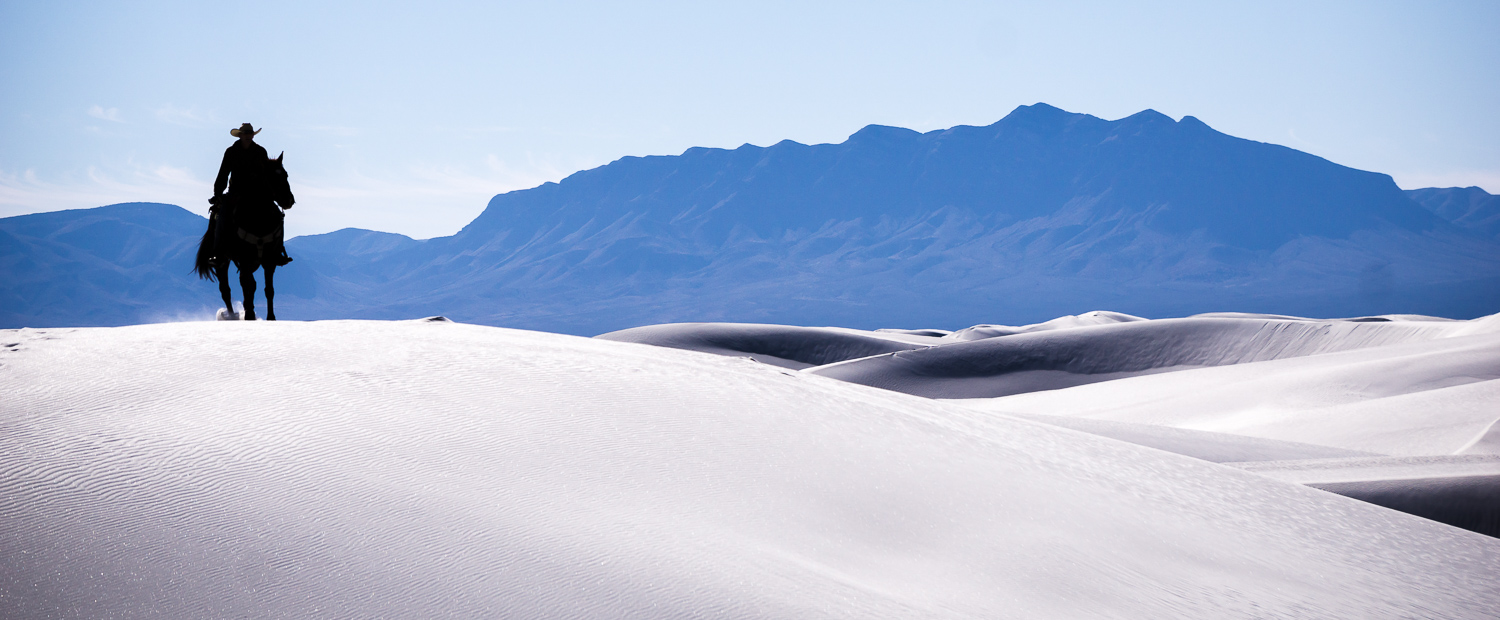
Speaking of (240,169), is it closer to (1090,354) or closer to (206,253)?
(206,253)

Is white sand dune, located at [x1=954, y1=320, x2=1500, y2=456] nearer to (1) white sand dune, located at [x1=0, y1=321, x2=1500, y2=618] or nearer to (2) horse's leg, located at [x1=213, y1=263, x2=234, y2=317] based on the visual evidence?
(1) white sand dune, located at [x1=0, y1=321, x2=1500, y2=618]

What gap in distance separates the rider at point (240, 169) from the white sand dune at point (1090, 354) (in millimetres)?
21445

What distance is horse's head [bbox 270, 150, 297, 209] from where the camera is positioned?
26.7ft

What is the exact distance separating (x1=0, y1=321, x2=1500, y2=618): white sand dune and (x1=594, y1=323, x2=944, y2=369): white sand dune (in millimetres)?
28241

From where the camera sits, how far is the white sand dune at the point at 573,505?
2.43 meters

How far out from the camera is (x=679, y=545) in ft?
9.39

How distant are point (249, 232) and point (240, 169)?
558mm

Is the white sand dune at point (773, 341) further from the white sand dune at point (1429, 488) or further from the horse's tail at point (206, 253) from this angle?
the white sand dune at point (1429, 488)

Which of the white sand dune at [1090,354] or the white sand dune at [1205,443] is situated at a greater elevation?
the white sand dune at [1090,354]

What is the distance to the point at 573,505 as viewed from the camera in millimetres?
3039

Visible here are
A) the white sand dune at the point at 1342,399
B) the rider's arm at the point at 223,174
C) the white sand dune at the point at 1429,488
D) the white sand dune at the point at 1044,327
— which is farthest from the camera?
the white sand dune at the point at 1044,327

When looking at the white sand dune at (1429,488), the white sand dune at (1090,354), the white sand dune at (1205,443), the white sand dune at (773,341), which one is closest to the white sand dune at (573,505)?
the white sand dune at (1429,488)

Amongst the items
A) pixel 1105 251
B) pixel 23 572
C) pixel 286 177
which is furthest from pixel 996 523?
pixel 1105 251

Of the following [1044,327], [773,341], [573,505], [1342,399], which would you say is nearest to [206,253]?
[573,505]
